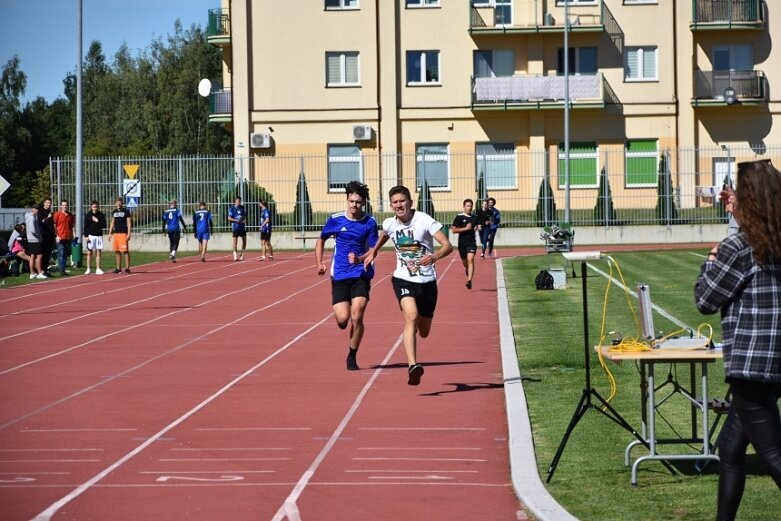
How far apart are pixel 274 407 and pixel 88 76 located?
9306 cm

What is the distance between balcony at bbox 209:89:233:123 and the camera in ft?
182

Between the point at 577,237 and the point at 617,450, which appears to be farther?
the point at 577,237

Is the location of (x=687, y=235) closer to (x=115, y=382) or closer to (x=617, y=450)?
(x=115, y=382)

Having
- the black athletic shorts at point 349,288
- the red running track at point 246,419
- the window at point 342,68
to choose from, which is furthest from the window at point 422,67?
the black athletic shorts at point 349,288

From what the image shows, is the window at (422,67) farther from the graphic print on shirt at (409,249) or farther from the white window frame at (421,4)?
the graphic print on shirt at (409,249)

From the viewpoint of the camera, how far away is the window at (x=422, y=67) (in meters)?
54.8

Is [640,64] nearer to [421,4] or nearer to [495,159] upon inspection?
[495,159]

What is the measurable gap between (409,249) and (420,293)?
1.49ft

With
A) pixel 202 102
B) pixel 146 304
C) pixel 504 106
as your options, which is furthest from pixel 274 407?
pixel 202 102

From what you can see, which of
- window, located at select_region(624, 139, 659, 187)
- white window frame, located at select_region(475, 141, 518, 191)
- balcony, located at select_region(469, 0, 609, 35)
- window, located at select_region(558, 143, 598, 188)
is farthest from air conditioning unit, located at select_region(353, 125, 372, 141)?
window, located at select_region(624, 139, 659, 187)

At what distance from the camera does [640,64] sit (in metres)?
54.8

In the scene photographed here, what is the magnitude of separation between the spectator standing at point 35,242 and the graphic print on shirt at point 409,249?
806 inches

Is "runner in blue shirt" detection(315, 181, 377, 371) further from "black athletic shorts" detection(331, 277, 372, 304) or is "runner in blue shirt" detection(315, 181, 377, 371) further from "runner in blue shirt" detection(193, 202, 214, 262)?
"runner in blue shirt" detection(193, 202, 214, 262)

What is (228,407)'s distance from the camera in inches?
489
